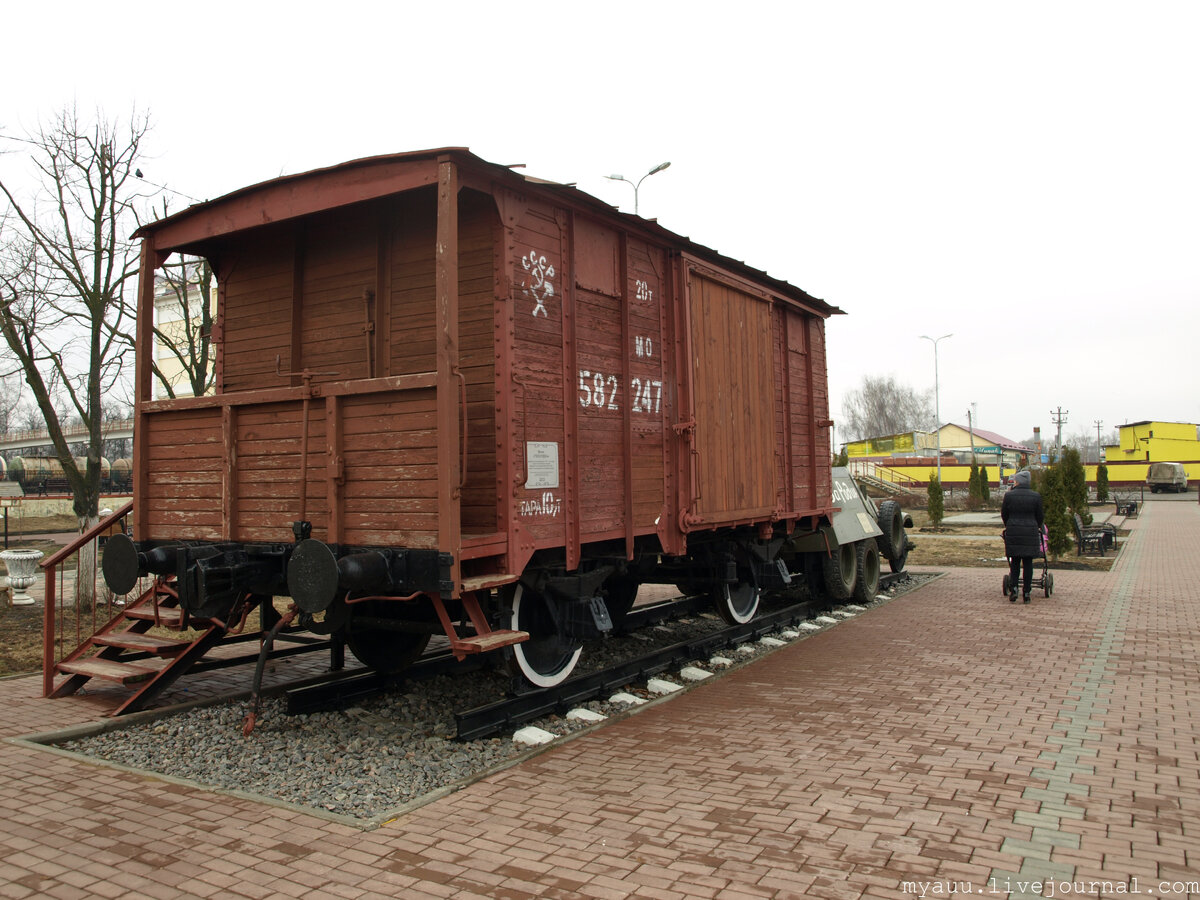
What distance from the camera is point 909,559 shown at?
17531 millimetres

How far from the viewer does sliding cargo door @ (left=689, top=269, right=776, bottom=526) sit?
7473 mm

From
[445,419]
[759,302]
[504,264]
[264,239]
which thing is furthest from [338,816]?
[759,302]

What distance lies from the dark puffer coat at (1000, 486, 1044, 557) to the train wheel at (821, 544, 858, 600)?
6.71ft

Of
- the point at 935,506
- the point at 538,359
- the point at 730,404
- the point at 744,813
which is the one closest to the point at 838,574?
the point at 730,404

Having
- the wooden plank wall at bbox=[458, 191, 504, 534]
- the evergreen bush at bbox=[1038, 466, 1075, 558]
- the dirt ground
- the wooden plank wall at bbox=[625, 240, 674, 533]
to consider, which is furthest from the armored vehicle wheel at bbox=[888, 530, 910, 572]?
the wooden plank wall at bbox=[458, 191, 504, 534]

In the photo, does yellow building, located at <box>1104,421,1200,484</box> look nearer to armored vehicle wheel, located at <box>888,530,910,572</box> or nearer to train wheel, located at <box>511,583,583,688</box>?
armored vehicle wheel, located at <box>888,530,910,572</box>

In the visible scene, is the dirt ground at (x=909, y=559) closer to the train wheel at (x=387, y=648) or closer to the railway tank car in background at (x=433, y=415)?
the railway tank car in background at (x=433, y=415)

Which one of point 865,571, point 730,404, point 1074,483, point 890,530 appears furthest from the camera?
point 1074,483

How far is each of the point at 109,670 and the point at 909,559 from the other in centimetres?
1531

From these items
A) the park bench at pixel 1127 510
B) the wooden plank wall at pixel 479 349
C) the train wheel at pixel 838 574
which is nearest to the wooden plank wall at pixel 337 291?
the wooden plank wall at pixel 479 349

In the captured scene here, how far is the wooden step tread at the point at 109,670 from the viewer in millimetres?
5930

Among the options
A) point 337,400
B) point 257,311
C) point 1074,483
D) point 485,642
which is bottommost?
point 485,642

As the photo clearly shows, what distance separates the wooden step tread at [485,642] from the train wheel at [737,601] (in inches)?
152

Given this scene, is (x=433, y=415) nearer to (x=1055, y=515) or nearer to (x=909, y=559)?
(x=909, y=559)
